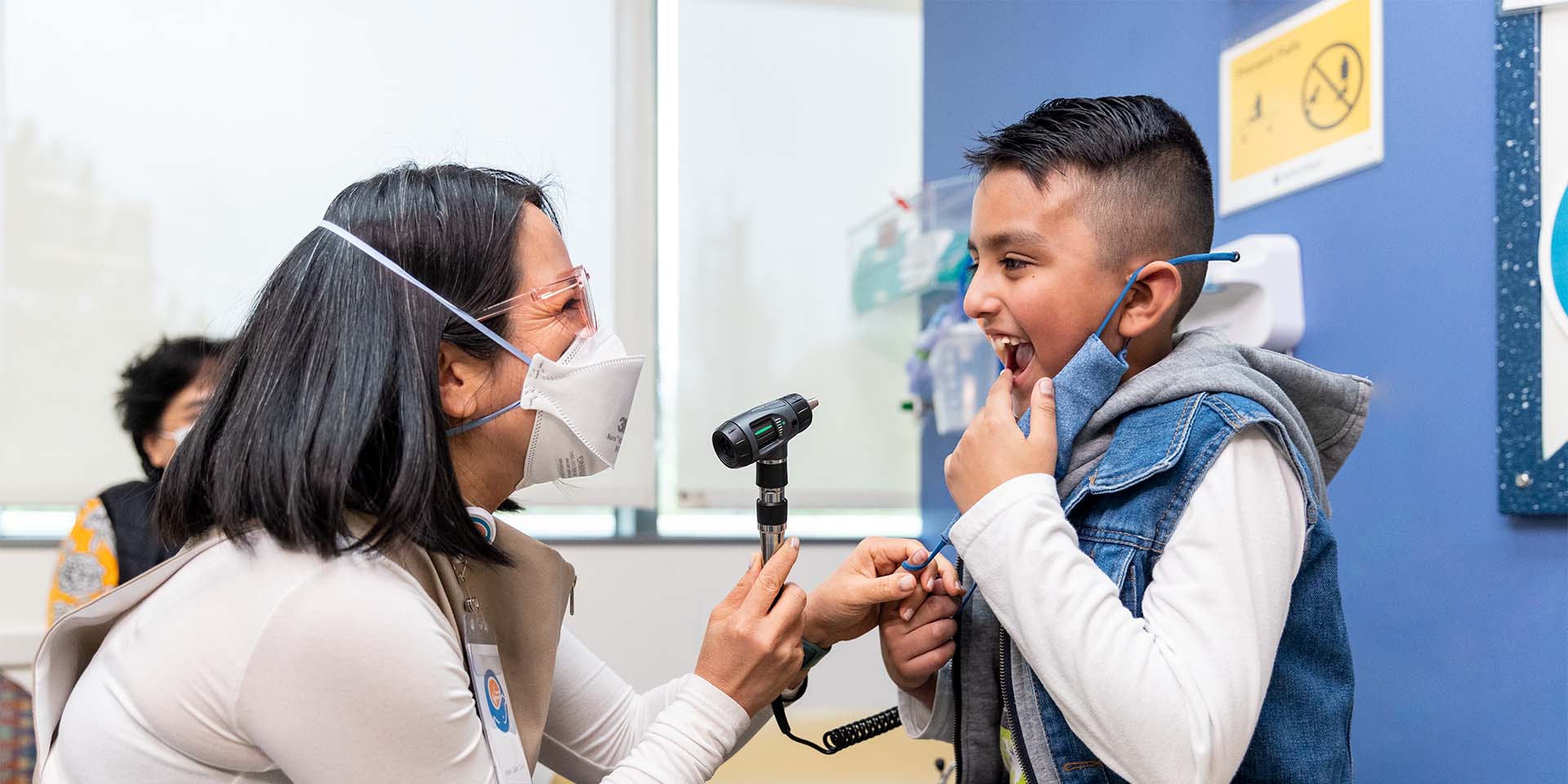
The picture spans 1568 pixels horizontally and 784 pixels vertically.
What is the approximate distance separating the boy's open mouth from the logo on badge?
678 millimetres

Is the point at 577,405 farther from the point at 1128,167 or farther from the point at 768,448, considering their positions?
the point at 1128,167

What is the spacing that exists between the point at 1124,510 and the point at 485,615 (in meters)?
0.76

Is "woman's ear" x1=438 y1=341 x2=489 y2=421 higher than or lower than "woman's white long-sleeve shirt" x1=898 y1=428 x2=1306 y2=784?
higher

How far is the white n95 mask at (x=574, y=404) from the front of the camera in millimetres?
1352

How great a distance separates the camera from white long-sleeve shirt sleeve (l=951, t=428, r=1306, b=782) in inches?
39.1

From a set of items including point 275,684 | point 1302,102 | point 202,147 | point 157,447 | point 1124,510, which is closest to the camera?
point 275,684

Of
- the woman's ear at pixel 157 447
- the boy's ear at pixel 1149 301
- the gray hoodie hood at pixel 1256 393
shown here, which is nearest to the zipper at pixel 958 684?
the gray hoodie hood at pixel 1256 393

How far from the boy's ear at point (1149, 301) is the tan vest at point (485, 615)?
0.77 meters

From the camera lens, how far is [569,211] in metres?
3.71

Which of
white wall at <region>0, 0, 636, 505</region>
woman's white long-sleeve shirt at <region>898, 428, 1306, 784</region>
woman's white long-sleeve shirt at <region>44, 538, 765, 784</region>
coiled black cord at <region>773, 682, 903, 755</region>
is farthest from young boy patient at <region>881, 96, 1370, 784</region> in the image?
white wall at <region>0, 0, 636, 505</region>

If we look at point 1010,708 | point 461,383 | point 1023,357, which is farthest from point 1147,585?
point 461,383

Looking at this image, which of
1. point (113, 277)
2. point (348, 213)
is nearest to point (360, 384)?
point (348, 213)

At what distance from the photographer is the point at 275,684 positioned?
1022 mm

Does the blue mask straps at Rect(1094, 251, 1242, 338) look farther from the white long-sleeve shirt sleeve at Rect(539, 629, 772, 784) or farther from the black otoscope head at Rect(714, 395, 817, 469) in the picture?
the white long-sleeve shirt sleeve at Rect(539, 629, 772, 784)
